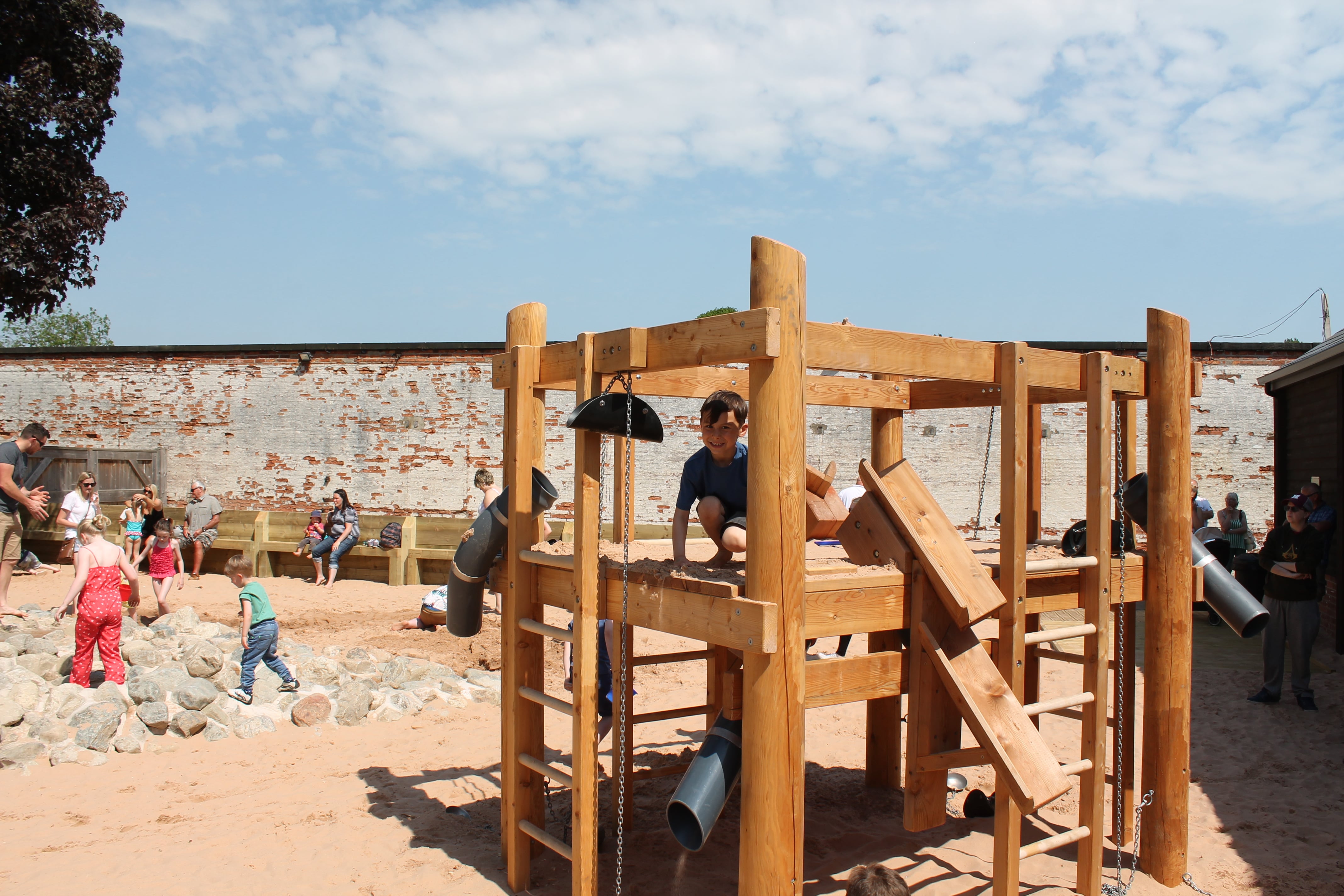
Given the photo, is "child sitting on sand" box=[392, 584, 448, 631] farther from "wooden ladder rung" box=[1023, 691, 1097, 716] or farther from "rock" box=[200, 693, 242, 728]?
"wooden ladder rung" box=[1023, 691, 1097, 716]

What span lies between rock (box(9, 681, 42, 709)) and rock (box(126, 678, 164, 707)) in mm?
627

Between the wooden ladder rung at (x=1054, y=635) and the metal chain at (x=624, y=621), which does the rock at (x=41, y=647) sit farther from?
the wooden ladder rung at (x=1054, y=635)

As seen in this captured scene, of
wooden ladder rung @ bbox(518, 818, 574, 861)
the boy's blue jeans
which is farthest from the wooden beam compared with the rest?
the boy's blue jeans

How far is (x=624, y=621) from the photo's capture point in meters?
3.97

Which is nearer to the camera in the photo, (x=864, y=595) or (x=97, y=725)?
(x=864, y=595)

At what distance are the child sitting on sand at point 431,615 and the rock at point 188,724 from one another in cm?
331

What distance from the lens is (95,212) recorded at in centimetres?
1833

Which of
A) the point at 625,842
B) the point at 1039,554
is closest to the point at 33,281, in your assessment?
the point at 625,842

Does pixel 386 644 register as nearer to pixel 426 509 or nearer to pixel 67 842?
pixel 67 842

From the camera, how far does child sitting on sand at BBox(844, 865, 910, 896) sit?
11.4 ft

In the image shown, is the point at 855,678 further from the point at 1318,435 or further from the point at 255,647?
the point at 1318,435

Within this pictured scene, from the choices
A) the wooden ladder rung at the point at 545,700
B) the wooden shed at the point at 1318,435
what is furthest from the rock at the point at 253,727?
the wooden shed at the point at 1318,435

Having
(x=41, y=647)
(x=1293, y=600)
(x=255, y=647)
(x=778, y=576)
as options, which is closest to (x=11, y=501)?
(x=41, y=647)

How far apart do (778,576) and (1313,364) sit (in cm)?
1038
